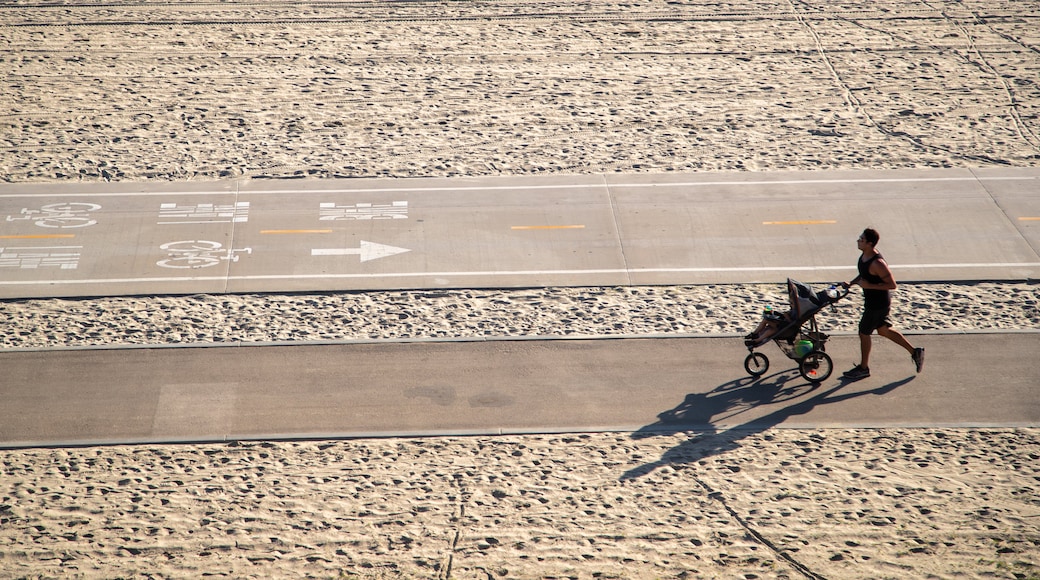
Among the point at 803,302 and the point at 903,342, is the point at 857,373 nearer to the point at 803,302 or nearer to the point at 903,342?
the point at 903,342

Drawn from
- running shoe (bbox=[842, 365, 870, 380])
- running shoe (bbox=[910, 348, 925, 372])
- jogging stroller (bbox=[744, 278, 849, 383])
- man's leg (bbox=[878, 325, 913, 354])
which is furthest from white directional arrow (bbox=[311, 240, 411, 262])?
running shoe (bbox=[910, 348, 925, 372])

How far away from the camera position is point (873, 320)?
11695 millimetres

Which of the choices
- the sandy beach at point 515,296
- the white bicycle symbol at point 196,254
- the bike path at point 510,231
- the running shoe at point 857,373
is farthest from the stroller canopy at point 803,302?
the white bicycle symbol at point 196,254

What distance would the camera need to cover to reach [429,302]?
13852mm

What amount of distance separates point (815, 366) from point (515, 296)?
4396 millimetres

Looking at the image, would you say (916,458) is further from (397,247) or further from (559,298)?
(397,247)

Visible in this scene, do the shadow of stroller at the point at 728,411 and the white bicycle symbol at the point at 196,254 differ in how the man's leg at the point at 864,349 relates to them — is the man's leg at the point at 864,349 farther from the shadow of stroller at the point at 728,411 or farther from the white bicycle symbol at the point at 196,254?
the white bicycle symbol at the point at 196,254

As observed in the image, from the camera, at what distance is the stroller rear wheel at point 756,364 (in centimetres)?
1200

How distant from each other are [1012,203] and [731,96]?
5970 millimetres

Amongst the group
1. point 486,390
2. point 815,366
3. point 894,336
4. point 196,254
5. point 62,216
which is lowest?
point 486,390

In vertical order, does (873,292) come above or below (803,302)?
above

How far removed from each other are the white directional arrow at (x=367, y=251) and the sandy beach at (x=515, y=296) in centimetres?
118

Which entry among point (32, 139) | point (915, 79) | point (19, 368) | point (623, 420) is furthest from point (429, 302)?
point (915, 79)

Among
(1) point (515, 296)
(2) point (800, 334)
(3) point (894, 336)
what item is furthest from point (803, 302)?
(1) point (515, 296)
